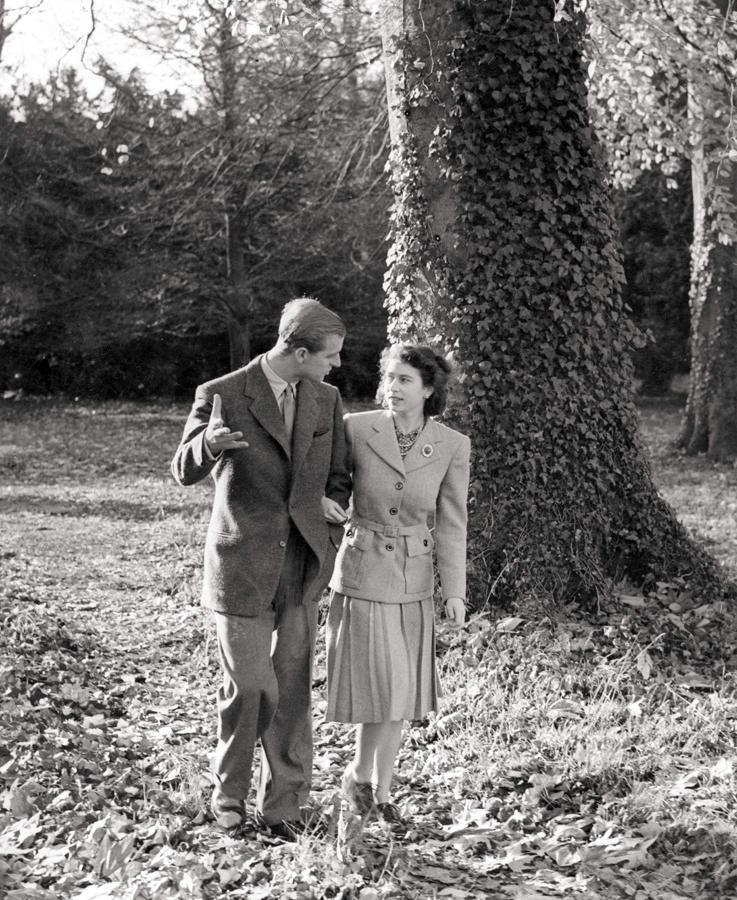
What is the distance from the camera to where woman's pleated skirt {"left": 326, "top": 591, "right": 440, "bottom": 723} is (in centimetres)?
432

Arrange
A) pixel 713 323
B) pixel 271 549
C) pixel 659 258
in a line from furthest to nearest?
1. pixel 659 258
2. pixel 713 323
3. pixel 271 549

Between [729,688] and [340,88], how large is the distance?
1566 centimetres

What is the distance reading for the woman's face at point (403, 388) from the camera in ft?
14.4

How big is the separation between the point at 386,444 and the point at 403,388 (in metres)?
0.24

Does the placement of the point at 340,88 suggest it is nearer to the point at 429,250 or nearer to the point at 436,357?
the point at 429,250

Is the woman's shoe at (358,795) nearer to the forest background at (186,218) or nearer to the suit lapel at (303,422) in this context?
the suit lapel at (303,422)

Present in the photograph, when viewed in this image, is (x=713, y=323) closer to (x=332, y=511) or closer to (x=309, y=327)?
(x=332, y=511)

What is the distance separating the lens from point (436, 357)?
4434 millimetres

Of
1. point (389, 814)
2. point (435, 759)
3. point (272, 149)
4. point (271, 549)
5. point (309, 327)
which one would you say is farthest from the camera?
point (272, 149)

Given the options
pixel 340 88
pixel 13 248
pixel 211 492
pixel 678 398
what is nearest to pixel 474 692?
pixel 211 492

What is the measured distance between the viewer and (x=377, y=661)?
433 cm

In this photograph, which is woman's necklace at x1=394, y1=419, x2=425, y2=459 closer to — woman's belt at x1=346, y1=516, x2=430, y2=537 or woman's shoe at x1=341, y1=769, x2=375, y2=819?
woman's belt at x1=346, y1=516, x2=430, y2=537

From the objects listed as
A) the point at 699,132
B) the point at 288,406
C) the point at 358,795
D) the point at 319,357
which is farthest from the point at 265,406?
the point at 699,132

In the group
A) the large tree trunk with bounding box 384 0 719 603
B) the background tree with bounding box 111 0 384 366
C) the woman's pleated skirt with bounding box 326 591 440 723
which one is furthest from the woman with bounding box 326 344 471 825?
the background tree with bounding box 111 0 384 366
